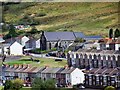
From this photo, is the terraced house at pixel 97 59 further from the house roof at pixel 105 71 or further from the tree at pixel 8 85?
the tree at pixel 8 85

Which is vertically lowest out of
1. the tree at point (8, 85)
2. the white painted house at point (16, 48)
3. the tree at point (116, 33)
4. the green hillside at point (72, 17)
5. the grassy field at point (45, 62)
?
the tree at point (8, 85)

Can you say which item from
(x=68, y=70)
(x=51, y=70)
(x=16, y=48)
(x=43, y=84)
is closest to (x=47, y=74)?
(x=51, y=70)

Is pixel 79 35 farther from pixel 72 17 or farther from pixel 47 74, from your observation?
pixel 47 74

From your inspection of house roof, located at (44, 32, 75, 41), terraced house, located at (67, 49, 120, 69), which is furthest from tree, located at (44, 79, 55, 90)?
house roof, located at (44, 32, 75, 41)

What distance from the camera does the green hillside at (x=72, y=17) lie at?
7537 mm

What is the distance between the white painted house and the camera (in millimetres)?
7308

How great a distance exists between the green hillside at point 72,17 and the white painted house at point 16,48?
0.35m

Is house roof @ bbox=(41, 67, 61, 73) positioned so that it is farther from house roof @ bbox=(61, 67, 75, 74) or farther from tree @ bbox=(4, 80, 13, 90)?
tree @ bbox=(4, 80, 13, 90)

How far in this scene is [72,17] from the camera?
27.0 ft

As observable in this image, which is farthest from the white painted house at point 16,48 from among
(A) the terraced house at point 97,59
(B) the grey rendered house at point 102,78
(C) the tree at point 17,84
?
(B) the grey rendered house at point 102,78

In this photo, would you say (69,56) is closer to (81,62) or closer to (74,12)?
(81,62)

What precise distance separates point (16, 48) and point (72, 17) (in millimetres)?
1171

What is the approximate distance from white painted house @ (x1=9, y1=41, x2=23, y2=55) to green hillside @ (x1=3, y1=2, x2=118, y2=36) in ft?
1.15

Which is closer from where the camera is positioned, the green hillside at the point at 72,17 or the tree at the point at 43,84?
the tree at the point at 43,84
